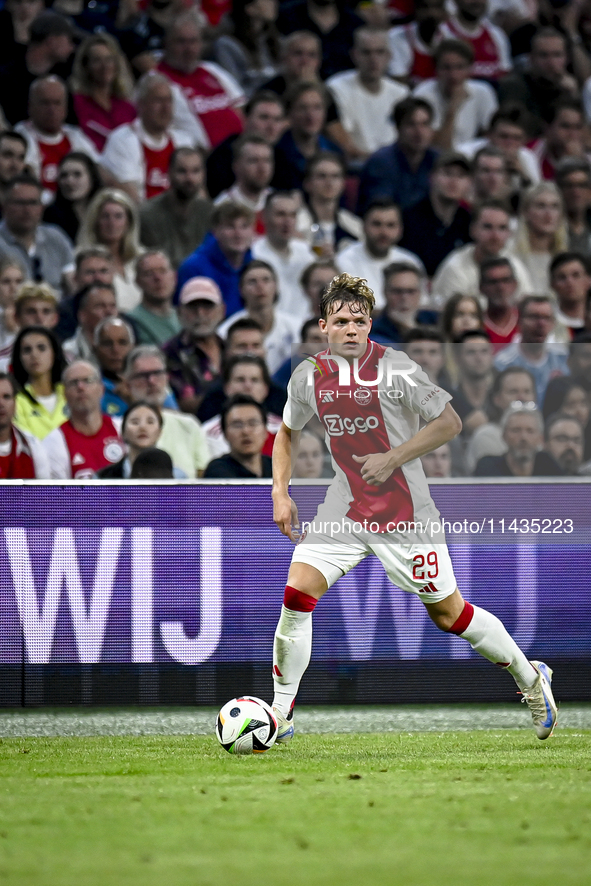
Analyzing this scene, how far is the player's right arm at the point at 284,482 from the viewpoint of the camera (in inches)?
202

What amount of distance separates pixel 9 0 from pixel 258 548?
681 centimetres

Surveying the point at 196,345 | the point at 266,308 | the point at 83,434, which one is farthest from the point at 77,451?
the point at 266,308

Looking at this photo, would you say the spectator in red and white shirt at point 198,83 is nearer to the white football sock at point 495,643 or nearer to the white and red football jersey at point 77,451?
the white and red football jersey at point 77,451

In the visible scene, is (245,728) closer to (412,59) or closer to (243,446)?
(243,446)

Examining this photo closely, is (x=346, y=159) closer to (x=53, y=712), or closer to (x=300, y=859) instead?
(x=53, y=712)

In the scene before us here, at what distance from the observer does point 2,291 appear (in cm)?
962

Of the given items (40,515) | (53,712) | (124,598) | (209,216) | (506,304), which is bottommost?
(53,712)

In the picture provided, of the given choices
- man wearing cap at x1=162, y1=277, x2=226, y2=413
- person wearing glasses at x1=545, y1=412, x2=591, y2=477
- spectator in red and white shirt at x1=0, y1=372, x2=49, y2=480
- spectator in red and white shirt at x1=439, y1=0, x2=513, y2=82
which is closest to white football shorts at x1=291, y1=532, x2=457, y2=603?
person wearing glasses at x1=545, y1=412, x2=591, y2=477

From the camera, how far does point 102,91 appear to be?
11.0 meters

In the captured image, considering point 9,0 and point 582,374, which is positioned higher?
point 9,0

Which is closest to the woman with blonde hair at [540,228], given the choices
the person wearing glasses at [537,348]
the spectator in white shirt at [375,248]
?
the person wearing glasses at [537,348]

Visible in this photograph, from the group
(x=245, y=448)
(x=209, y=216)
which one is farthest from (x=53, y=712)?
(x=209, y=216)

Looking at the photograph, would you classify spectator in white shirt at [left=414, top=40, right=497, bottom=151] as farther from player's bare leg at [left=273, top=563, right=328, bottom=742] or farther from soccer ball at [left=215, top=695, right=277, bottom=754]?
soccer ball at [left=215, top=695, right=277, bottom=754]

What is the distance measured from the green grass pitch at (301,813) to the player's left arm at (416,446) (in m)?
1.18
